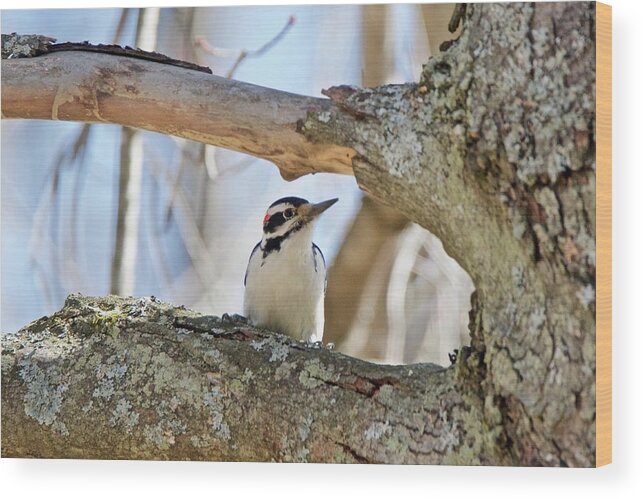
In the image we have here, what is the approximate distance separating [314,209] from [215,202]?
24cm

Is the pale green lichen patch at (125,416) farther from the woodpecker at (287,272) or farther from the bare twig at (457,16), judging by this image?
the bare twig at (457,16)

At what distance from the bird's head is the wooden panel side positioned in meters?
0.65

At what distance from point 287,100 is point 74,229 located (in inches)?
24.4

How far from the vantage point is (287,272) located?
244 centimetres

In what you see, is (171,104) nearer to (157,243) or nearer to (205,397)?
(157,243)

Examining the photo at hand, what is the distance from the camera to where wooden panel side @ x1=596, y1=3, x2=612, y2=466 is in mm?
2135

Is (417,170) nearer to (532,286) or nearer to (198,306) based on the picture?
(532,286)

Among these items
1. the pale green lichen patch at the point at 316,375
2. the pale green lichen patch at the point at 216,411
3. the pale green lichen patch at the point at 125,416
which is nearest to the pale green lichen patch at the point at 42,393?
the pale green lichen patch at the point at 125,416

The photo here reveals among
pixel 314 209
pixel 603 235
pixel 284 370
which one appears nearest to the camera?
pixel 603 235

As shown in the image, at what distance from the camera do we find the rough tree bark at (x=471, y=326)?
2.10m

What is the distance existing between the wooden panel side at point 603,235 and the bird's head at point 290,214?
0.65 metres

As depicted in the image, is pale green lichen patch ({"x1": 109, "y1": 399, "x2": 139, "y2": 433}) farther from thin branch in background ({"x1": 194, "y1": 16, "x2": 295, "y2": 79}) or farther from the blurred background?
thin branch in background ({"x1": 194, "y1": 16, "x2": 295, "y2": 79})

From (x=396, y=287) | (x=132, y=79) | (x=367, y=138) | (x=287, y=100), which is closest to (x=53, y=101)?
(x=132, y=79)

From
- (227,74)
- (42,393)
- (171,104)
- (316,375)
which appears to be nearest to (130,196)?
(171,104)
